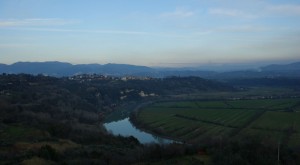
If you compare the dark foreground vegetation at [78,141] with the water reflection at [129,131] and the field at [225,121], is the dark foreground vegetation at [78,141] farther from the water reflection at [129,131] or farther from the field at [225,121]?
the field at [225,121]

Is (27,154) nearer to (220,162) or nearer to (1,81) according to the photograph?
(220,162)

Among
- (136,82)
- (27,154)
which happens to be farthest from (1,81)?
(27,154)

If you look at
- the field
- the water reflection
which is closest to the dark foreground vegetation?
the water reflection

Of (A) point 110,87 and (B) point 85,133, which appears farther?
(A) point 110,87

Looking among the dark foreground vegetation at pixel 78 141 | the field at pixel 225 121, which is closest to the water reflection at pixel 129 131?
the field at pixel 225 121

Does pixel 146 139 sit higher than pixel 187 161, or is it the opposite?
pixel 187 161

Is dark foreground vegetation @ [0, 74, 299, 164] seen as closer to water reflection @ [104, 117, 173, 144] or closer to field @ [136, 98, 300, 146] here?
water reflection @ [104, 117, 173, 144]

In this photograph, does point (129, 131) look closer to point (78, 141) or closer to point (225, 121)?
point (225, 121)
